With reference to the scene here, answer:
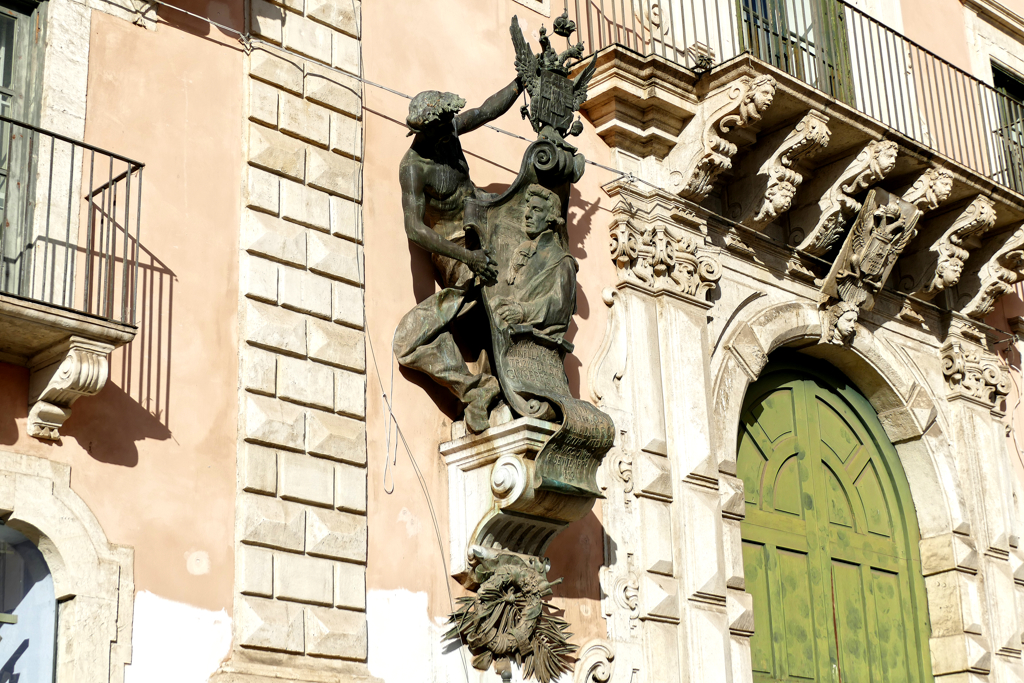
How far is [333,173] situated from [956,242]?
5.11 meters

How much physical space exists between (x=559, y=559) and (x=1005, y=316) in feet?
17.7

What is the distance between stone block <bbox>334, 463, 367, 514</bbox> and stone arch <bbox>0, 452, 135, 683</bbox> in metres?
1.18

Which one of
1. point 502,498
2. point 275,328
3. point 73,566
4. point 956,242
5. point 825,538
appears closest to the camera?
point 73,566

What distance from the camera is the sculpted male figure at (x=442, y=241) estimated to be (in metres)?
7.62

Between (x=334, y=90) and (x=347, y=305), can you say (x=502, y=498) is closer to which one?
(x=347, y=305)

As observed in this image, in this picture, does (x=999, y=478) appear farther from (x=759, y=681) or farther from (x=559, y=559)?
(x=559, y=559)

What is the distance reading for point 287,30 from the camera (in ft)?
25.4

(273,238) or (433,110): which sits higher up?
(433,110)

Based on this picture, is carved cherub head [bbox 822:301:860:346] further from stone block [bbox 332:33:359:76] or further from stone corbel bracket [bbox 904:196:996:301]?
stone block [bbox 332:33:359:76]

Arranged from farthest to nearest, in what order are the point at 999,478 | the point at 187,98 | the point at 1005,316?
the point at 1005,316 < the point at 999,478 < the point at 187,98

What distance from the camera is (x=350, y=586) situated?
22.8ft

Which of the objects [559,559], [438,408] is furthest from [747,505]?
[438,408]

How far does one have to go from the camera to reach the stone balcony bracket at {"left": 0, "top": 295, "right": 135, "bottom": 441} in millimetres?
5953

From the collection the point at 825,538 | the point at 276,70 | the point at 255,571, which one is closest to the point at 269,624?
the point at 255,571
